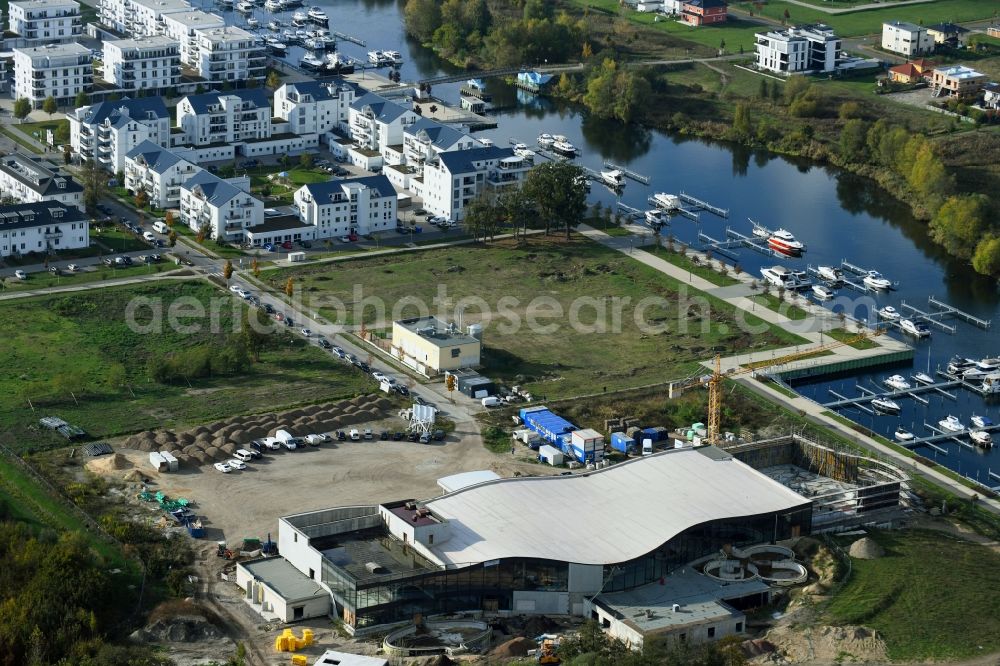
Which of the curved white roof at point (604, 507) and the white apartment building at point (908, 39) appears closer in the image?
the curved white roof at point (604, 507)

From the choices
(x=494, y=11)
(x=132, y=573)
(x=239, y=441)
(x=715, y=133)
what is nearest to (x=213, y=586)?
(x=132, y=573)

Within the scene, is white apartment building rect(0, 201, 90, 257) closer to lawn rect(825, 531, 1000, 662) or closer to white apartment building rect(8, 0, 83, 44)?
white apartment building rect(8, 0, 83, 44)

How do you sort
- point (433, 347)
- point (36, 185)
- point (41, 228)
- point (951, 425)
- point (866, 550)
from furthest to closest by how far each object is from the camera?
point (36, 185) → point (41, 228) → point (433, 347) → point (951, 425) → point (866, 550)

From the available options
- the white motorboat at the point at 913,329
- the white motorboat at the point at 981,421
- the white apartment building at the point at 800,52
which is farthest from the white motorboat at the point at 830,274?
the white apartment building at the point at 800,52

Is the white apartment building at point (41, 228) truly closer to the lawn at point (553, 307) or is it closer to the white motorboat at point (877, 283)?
the lawn at point (553, 307)

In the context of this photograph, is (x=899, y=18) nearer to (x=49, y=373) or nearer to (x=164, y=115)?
(x=164, y=115)

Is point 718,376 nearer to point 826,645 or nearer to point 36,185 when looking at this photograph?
point 826,645

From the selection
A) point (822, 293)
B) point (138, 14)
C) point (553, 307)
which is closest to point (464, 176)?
point (553, 307)
